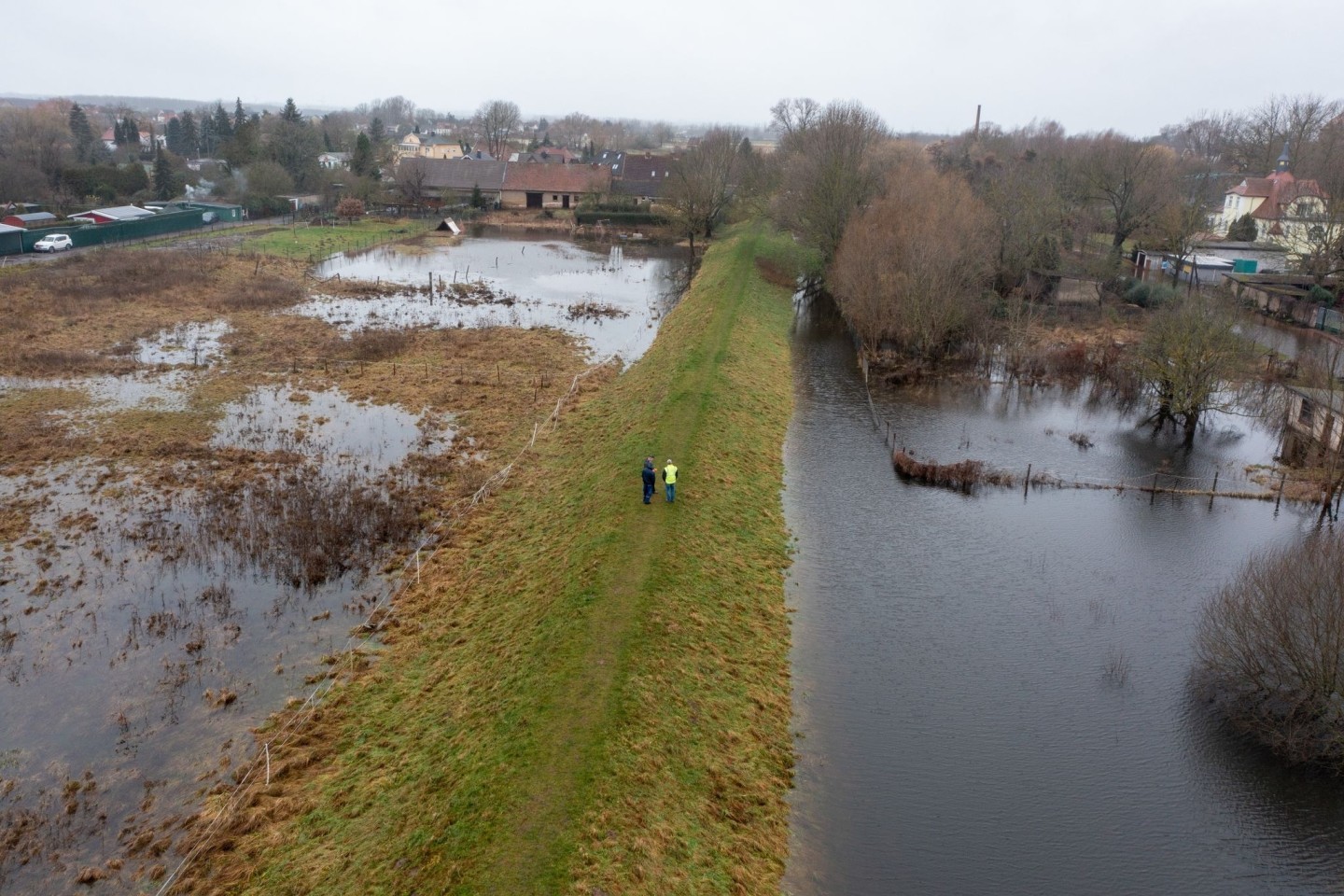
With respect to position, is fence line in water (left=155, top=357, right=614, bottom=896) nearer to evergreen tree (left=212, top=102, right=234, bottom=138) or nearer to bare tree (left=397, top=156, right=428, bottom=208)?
bare tree (left=397, top=156, right=428, bottom=208)

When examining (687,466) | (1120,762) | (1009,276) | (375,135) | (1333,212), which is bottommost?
(1120,762)

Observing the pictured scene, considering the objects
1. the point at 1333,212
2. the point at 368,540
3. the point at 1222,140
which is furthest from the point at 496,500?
the point at 1222,140

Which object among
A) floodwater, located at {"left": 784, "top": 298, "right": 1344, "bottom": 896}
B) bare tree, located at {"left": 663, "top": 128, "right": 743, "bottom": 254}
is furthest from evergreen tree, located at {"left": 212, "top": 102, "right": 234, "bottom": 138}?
floodwater, located at {"left": 784, "top": 298, "right": 1344, "bottom": 896}

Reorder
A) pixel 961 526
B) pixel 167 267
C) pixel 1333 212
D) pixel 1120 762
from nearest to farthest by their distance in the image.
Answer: pixel 1120 762 < pixel 961 526 < pixel 1333 212 < pixel 167 267

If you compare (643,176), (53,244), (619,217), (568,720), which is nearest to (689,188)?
(619,217)

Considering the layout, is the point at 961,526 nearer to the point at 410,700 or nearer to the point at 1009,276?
the point at 410,700

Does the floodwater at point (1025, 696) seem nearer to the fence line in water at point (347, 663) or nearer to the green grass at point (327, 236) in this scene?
the fence line in water at point (347, 663)
